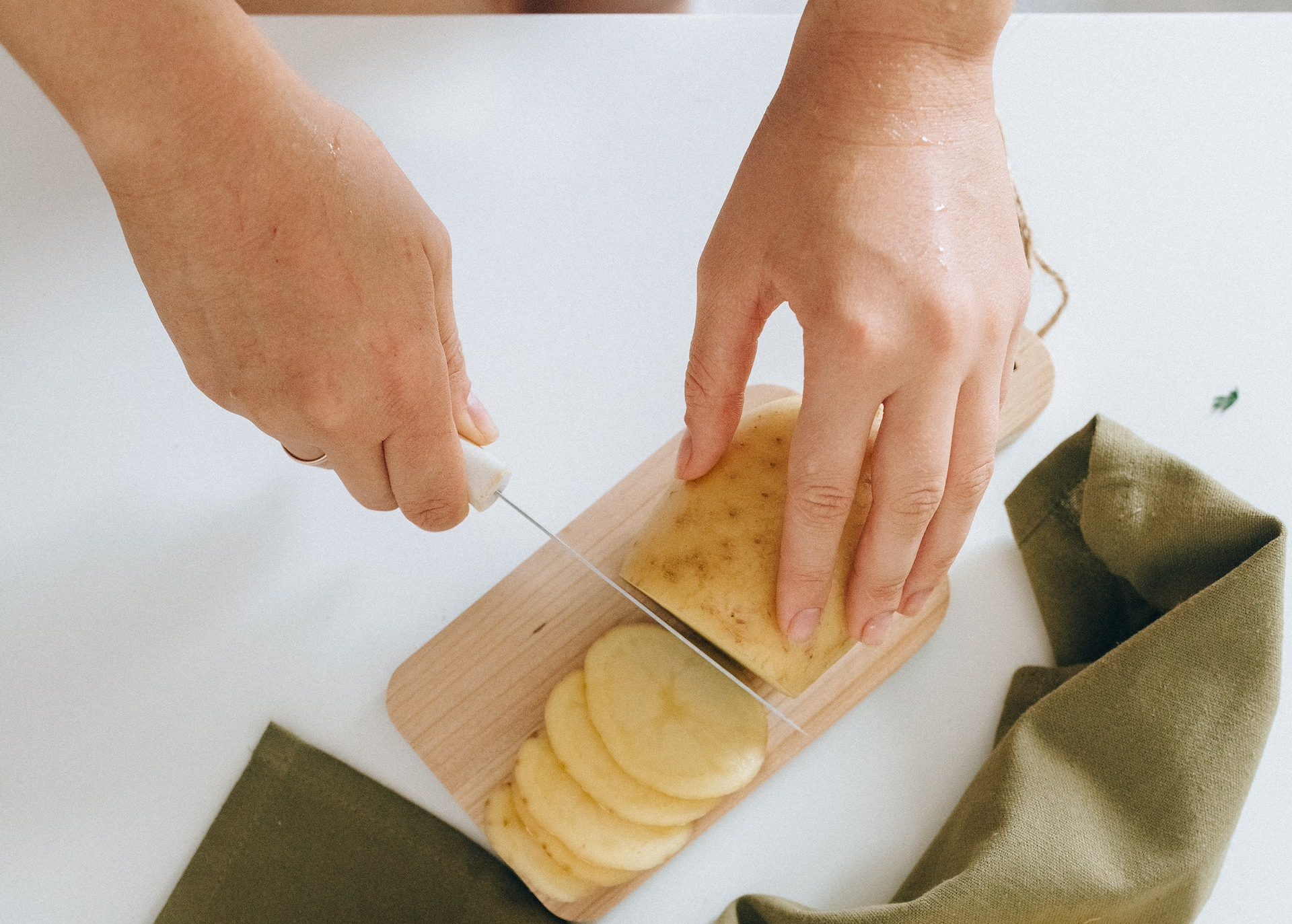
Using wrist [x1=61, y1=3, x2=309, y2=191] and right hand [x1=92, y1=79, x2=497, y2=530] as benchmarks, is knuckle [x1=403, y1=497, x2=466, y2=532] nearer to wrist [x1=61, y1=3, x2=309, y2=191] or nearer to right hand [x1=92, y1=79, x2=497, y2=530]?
right hand [x1=92, y1=79, x2=497, y2=530]

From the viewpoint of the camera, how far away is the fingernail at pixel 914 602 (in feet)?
3.44

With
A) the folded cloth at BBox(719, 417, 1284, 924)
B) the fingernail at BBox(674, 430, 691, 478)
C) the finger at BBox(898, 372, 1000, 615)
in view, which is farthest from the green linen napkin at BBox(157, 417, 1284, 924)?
the fingernail at BBox(674, 430, 691, 478)

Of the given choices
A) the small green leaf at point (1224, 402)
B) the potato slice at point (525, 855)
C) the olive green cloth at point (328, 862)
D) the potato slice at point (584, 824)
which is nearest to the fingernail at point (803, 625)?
the potato slice at point (584, 824)

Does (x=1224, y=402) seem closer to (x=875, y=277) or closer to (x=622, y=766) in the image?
(x=875, y=277)

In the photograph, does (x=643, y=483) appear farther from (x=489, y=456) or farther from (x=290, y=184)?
(x=290, y=184)

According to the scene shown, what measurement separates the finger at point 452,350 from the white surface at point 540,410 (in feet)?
0.88

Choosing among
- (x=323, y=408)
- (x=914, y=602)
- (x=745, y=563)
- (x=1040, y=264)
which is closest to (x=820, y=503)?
(x=745, y=563)

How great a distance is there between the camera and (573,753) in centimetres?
113

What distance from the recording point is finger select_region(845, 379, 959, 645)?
2.83 feet

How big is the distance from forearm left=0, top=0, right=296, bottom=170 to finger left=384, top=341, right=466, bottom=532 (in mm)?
275

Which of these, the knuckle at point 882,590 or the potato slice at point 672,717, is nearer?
the knuckle at point 882,590

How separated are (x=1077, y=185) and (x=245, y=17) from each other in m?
1.31

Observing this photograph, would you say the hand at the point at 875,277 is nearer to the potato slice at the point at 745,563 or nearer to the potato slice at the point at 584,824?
the potato slice at the point at 745,563

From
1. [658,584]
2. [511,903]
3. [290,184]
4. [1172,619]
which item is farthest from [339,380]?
[1172,619]
